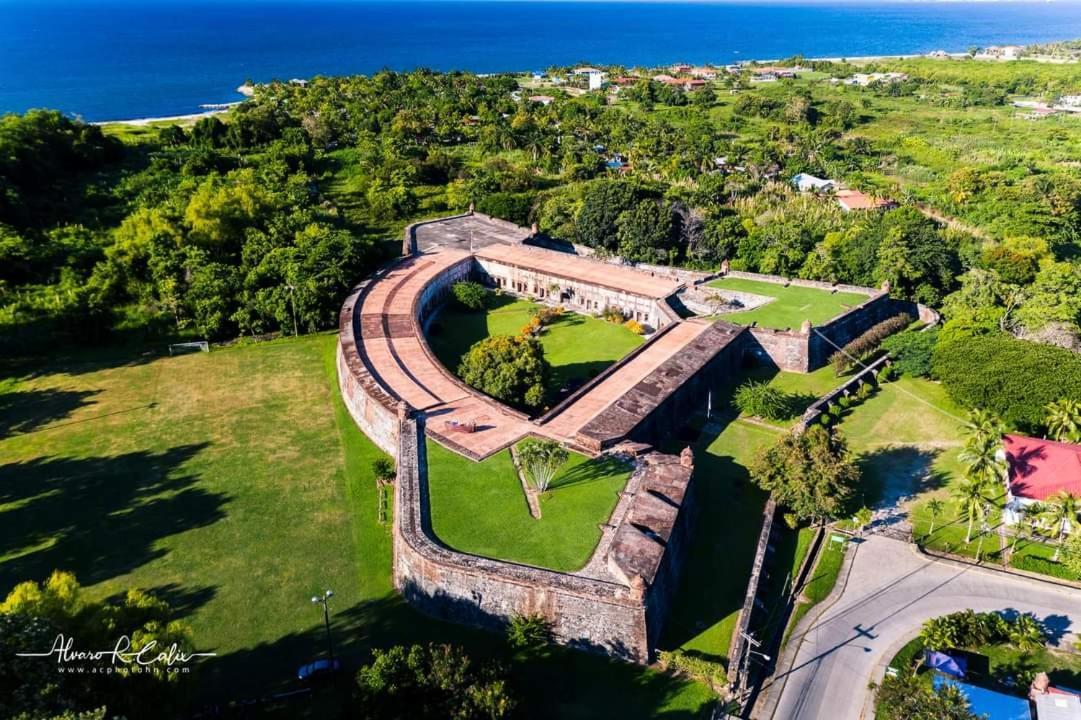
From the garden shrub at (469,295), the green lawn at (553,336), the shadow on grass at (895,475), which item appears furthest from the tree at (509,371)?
the shadow on grass at (895,475)

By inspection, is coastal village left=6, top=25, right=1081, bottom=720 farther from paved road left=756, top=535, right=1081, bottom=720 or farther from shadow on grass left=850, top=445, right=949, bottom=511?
shadow on grass left=850, top=445, right=949, bottom=511

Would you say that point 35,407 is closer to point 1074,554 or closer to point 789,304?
point 789,304

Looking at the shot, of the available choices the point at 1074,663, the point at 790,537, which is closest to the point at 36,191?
the point at 790,537

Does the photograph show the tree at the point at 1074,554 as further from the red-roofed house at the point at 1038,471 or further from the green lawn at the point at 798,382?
the green lawn at the point at 798,382

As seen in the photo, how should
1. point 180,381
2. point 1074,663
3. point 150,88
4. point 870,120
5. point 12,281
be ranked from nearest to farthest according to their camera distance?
point 1074,663 → point 180,381 → point 12,281 → point 870,120 → point 150,88

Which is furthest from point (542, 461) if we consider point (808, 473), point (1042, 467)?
point (1042, 467)

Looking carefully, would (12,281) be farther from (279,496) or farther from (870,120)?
(870,120)

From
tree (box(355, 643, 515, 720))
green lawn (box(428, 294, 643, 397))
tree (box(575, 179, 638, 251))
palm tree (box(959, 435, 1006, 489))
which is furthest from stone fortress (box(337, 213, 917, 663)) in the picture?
palm tree (box(959, 435, 1006, 489))
